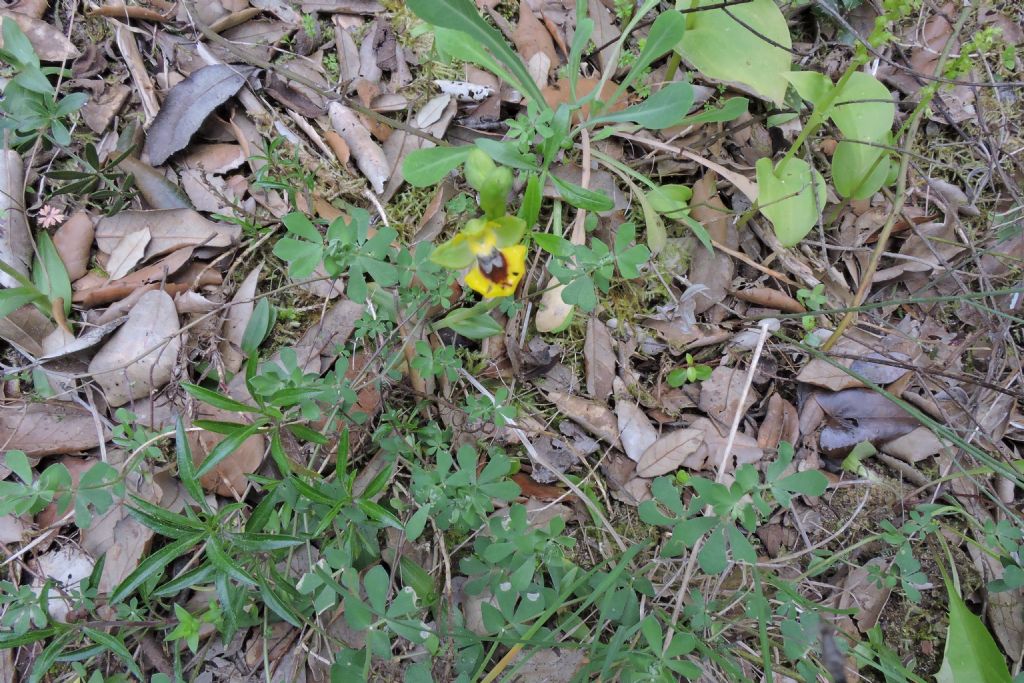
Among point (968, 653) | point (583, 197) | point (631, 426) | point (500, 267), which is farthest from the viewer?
point (631, 426)

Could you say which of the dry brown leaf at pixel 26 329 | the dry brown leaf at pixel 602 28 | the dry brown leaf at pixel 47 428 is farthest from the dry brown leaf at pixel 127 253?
the dry brown leaf at pixel 602 28

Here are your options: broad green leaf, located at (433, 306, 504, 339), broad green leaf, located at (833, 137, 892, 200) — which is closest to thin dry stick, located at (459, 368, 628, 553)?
broad green leaf, located at (433, 306, 504, 339)

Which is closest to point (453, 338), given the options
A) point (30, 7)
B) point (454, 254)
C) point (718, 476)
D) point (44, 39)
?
point (454, 254)

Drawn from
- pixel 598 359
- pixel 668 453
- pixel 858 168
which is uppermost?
pixel 858 168

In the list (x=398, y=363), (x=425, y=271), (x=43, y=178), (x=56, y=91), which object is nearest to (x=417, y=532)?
(x=398, y=363)

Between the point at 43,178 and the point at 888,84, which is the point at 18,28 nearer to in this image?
the point at 43,178

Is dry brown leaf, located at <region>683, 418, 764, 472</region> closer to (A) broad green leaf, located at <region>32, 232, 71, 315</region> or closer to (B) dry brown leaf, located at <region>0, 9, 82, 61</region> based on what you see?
(A) broad green leaf, located at <region>32, 232, 71, 315</region>

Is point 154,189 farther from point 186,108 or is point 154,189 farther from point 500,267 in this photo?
point 500,267
